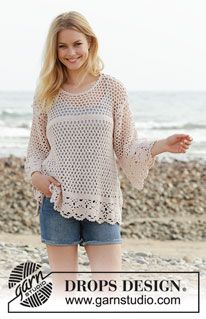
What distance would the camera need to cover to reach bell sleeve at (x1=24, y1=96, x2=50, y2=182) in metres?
3.43

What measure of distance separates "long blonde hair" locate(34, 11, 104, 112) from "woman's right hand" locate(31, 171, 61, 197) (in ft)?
0.98

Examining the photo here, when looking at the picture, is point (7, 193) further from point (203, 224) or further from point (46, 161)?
point (46, 161)

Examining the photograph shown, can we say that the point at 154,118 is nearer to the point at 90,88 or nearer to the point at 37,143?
the point at 37,143

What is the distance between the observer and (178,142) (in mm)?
3229

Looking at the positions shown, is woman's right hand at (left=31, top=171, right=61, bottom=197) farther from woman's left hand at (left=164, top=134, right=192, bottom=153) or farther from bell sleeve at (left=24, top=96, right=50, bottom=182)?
woman's left hand at (left=164, top=134, right=192, bottom=153)

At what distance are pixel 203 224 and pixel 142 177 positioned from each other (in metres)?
6.38

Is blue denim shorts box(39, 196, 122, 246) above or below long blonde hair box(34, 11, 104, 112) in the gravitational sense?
below

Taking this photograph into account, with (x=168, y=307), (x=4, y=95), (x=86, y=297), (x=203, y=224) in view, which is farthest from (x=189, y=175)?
(x=4, y=95)

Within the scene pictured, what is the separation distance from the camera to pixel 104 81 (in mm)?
3379

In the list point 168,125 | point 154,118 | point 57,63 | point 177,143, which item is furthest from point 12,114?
point 177,143

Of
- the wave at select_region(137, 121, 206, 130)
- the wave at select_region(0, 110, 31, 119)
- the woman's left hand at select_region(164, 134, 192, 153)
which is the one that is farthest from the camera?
the wave at select_region(0, 110, 31, 119)

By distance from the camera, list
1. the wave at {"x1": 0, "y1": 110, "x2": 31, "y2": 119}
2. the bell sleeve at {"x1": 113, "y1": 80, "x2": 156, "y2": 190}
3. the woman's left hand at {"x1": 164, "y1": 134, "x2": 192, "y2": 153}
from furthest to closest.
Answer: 1. the wave at {"x1": 0, "y1": 110, "x2": 31, "y2": 119}
2. the bell sleeve at {"x1": 113, "y1": 80, "x2": 156, "y2": 190}
3. the woman's left hand at {"x1": 164, "y1": 134, "x2": 192, "y2": 153}

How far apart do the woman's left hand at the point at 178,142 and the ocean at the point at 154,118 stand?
1202cm

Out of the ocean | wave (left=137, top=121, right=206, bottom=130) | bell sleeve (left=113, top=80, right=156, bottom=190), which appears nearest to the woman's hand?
bell sleeve (left=113, top=80, right=156, bottom=190)
